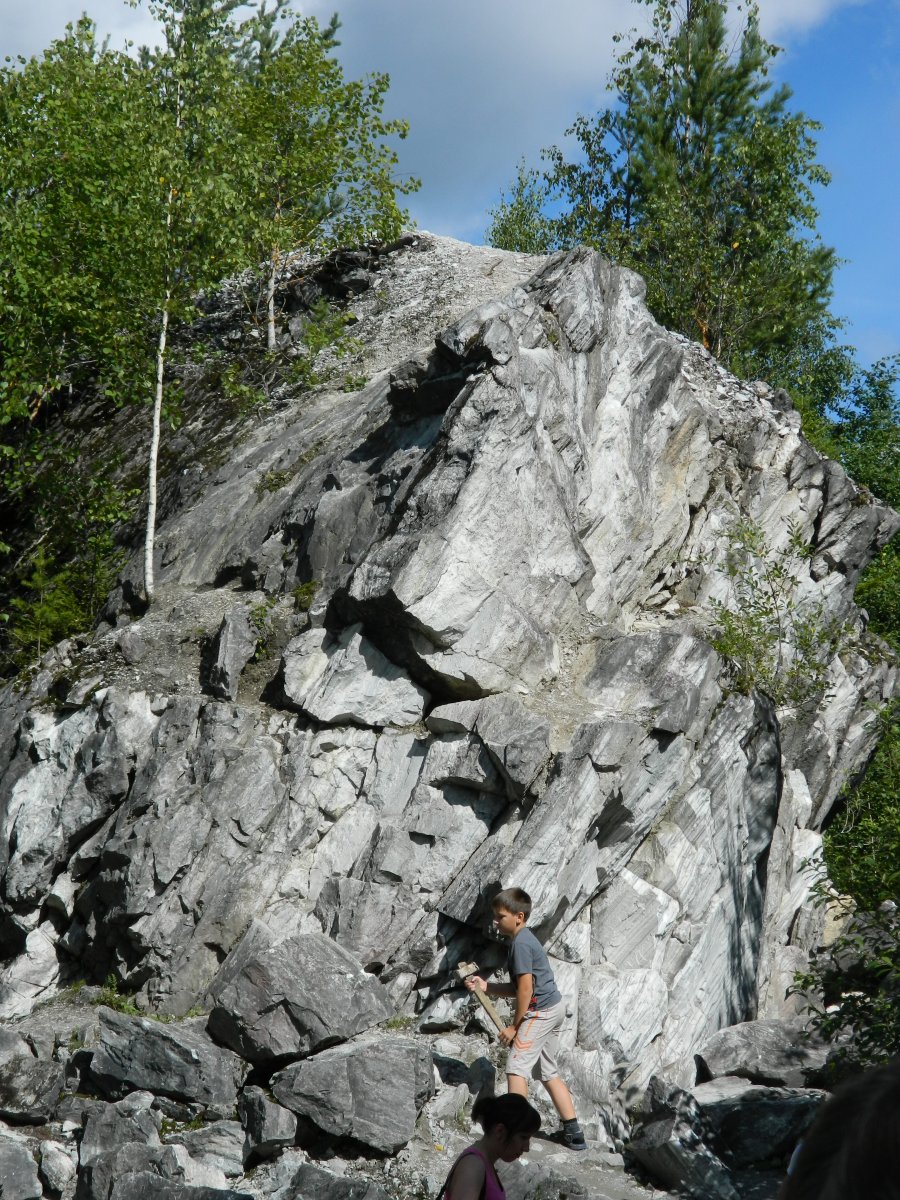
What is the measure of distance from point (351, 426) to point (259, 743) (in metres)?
7.26

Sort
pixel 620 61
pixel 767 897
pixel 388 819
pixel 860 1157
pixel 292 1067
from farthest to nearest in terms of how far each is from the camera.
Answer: pixel 620 61, pixel 767 897, pixel 388 819, pixel 292 1067, pixel 860 1157

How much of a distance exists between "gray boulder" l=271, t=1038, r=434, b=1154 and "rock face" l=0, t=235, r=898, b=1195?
0.03 m

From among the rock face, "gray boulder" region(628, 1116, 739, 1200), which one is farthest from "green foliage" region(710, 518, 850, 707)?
"gray boulder" region(628, 1116, 739, 1200)

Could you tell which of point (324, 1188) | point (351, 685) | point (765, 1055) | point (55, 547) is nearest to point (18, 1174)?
point (324, 1188)

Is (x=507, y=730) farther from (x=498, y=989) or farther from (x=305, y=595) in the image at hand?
(x=305, y=595)

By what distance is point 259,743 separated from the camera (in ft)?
44.8

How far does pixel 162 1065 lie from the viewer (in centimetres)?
1023

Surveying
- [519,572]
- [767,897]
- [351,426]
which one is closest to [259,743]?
[519,572]

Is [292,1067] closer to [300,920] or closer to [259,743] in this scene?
[300,920]

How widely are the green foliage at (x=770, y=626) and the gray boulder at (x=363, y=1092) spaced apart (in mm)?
7816

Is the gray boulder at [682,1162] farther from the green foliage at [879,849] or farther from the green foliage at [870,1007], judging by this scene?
the green foliage at [879,849]

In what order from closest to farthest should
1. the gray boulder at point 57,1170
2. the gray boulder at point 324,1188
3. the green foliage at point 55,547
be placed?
the gray boulder at point 324,1188 → the gray boulder at point 57,1170 → the green foliage at point 55,547

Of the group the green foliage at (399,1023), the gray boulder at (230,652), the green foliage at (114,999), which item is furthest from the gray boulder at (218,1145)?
the gray boulder at (230,652)

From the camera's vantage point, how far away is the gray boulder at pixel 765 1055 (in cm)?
1250
